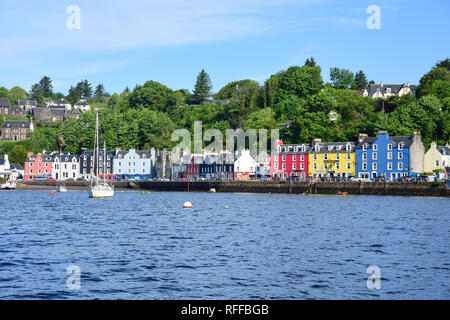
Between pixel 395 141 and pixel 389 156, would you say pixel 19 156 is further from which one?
pixel 395 141

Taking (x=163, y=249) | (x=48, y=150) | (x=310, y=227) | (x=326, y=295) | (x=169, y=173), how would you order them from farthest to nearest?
(x=48, y=150)
(x=169, y=173)
(x=310, y=227)
(x=163, y=249)
(x=326, y=295)

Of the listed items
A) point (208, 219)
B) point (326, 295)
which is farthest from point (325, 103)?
point (326, 295)

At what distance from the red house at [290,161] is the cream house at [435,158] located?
22734mm

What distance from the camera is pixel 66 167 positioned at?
159000mm

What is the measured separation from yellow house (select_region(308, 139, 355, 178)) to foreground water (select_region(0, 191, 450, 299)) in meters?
57.9

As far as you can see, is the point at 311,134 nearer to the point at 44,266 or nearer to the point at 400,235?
the point at 400,235

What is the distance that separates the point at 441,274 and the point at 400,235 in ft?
46.7

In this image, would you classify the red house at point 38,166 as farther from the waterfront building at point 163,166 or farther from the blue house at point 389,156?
the blue house at point 389,156

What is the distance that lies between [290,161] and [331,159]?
9109 millimetres

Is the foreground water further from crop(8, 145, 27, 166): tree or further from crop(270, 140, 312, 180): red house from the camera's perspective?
crop(8, 145, 27, 166): tree

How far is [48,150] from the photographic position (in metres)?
179

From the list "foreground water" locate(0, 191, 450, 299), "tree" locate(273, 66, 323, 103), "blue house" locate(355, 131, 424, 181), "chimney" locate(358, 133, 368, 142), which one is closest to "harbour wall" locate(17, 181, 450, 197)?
"blue house" locate(355, 131, 424, 181)

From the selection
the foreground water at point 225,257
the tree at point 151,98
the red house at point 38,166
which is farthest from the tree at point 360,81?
the foreground water at point 225,257

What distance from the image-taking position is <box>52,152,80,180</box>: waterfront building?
519ft
